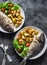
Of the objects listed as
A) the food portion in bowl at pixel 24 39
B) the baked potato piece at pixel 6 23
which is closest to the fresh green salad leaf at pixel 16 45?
the food portion in bowl at pixel 24 39

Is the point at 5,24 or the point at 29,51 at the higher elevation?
the point at 5,24

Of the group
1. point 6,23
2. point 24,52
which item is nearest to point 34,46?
point 24,52

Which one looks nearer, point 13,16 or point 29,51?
point 29,51

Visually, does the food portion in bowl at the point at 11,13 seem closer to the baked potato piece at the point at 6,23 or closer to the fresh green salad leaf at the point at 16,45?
the baked potato piece at the point at 6,23

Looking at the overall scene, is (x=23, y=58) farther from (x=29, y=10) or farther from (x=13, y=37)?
(x=29, y=10)

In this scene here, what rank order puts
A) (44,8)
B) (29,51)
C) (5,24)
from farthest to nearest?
(44,8)
(5,24)
(29,51)

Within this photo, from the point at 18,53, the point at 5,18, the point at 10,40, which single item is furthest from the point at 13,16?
the point at 18,53

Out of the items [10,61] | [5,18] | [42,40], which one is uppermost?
[5,18]
